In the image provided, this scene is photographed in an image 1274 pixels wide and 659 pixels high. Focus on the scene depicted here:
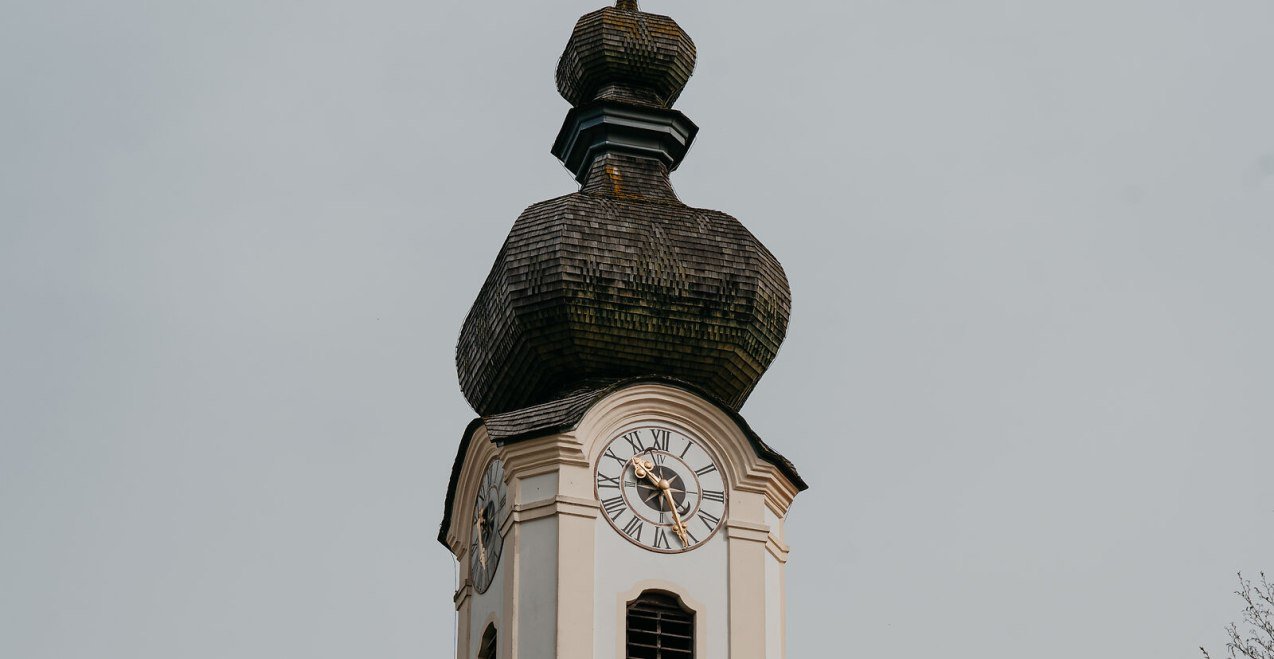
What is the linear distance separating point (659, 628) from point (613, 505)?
1278mm

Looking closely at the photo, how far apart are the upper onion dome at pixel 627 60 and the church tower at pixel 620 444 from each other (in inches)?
51.8

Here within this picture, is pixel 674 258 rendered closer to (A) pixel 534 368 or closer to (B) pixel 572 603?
(A) pixel 534 368

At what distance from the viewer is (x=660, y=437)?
29.4 m

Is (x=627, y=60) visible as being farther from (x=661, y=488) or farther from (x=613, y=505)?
(x=613, y=505)

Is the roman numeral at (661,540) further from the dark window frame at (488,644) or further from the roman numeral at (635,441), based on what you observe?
the dark window frame at (488,644)

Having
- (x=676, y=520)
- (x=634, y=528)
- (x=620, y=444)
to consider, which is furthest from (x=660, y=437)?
(x=634, y=528)

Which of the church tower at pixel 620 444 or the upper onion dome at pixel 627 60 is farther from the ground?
the upper onion dome at pixel 627 60

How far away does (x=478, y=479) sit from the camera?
3000 centimetres

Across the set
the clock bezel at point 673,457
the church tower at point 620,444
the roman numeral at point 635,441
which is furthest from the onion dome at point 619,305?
the roman numeral at point 635,441

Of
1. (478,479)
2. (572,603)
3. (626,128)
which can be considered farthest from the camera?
(626,128)

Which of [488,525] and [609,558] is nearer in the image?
[609,558]

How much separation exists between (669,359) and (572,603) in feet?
10.2

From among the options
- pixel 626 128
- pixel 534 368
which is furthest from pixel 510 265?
pixel 626 128

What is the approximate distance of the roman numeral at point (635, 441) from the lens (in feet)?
96.0
